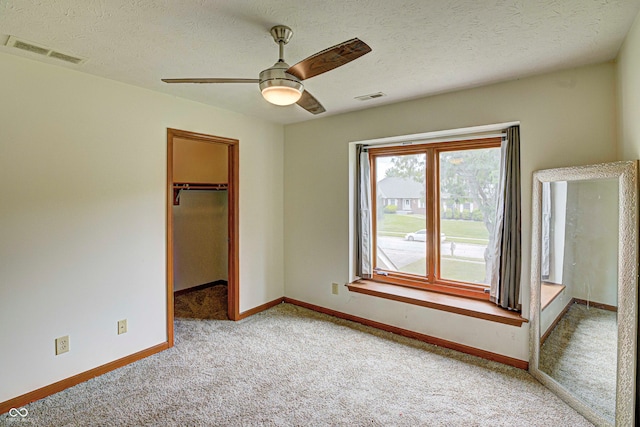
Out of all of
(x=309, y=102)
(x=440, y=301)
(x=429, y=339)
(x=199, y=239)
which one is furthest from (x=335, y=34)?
(x=199, y=239)

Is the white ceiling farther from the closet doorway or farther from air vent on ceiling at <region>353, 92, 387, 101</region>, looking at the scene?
the closet doorway

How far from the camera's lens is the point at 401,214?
3586 millimetres

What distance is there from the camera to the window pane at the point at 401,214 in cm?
346

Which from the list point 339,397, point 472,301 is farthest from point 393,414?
point 472,301

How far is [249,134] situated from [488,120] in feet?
8.33

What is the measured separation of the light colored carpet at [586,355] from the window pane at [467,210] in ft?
2.72

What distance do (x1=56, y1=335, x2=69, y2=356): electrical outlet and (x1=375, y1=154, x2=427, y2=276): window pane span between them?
3.01m

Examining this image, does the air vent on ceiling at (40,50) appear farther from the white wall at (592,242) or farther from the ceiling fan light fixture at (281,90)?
the white wall at (592,242)

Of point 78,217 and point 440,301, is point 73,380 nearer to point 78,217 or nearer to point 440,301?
point 78,217

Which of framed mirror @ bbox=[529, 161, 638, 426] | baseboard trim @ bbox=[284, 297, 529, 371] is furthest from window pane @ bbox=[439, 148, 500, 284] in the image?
baseboard trim @ bbox=[284, 297, 529, 371]

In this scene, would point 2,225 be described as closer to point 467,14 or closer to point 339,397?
point 339,397

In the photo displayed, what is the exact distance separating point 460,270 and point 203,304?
3.23m

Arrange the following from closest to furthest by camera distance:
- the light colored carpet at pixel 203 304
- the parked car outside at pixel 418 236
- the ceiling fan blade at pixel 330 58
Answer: the ceiling fan blade at pixel 330 58
the parked car outside at pixel 418 236
the light colored carpet at pixel 203 304

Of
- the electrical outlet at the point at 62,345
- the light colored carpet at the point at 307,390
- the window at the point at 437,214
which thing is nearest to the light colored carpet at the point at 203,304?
the light colored carpet at the point at 307,390
